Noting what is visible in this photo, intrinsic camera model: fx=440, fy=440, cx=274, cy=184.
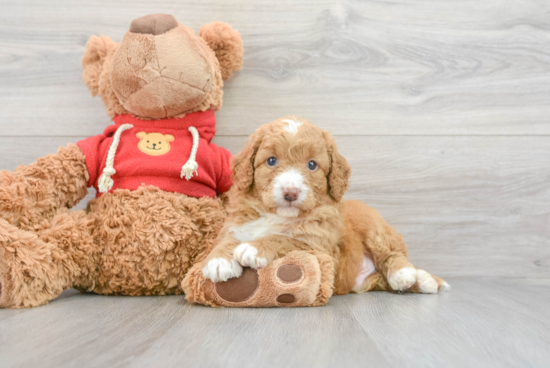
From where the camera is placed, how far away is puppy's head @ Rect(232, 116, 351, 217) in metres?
1.12

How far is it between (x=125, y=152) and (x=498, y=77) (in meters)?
1.42

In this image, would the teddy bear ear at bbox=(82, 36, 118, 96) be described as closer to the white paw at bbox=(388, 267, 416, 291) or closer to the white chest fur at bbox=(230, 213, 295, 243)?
the white chest fur at bbox=(230, 213, 295, 243)

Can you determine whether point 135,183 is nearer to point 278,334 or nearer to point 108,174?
point 108,174

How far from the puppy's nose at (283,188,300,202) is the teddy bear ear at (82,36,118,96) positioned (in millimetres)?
791

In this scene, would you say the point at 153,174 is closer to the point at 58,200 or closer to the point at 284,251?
→ the point at 58,200

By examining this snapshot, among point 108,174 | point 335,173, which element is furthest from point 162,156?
point 335,173

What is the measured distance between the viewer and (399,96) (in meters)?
1.70

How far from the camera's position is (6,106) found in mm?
1637

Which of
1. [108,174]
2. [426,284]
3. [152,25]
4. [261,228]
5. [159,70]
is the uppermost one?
[152,25]

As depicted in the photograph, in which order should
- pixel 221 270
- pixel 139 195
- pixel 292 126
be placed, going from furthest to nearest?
pixel 139 195
pixel 292 126
pixel 221 270

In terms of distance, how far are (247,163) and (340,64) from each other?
71 cm

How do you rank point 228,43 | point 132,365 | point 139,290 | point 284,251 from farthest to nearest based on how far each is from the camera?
point 228,43 < point 139,290 < point 284,251 < point 132,365

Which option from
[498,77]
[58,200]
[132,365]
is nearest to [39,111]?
[58,200]

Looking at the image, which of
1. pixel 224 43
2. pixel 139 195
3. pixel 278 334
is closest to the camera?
pixel 278 334
